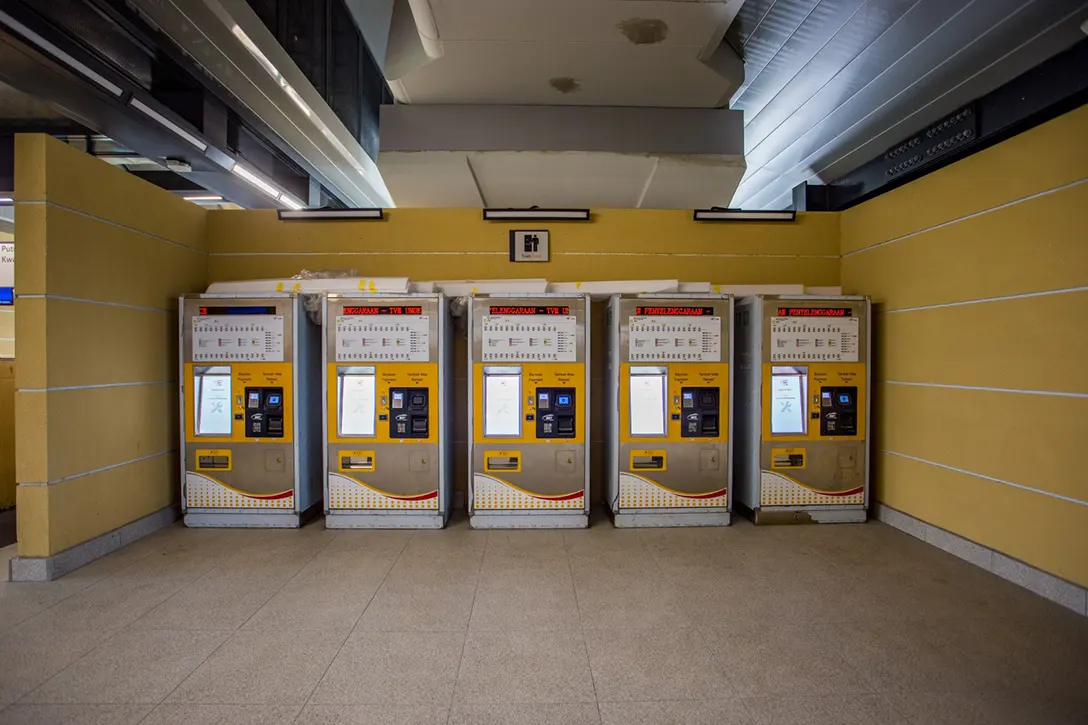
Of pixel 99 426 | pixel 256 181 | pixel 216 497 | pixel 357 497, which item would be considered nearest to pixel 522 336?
pixel 357 497

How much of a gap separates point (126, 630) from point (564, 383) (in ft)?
10.1

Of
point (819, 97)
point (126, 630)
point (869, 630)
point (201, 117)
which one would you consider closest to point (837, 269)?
point (819, 97)

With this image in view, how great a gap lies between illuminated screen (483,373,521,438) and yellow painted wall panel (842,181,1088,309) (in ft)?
10.7

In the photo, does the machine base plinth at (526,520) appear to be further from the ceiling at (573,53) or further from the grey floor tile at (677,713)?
the ceiling at (573,53)

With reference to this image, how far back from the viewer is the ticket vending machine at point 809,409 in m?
4.28

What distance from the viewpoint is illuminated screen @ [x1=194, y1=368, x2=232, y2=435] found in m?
4.24

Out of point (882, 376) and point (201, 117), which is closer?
point (201, 117)

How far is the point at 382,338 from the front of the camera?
418 cm

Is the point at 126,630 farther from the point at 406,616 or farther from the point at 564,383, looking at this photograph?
the point at 564,383

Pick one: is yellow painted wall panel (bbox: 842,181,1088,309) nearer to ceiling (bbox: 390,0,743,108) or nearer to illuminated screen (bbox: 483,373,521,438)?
ceiling (bbox: 390,0,743,108)

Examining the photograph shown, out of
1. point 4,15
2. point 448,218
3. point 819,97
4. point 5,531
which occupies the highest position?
point 819,97

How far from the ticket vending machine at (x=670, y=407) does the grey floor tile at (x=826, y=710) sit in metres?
2.15

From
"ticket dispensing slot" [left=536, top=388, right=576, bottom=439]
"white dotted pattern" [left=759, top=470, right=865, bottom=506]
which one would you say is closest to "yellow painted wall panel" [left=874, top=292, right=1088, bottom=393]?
"white dotted pattern" [left=759, top=470, right=865, bottom=506]

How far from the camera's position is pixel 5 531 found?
4281 millimetres
